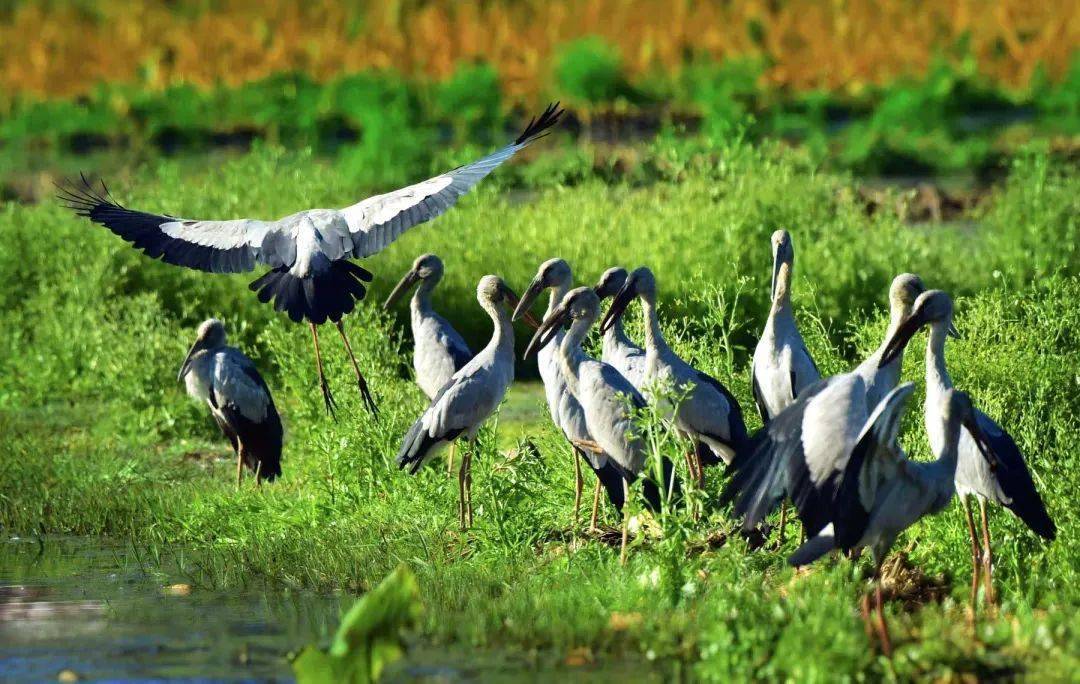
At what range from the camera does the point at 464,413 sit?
27.3 feet

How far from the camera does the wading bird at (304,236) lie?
8945 millimetres

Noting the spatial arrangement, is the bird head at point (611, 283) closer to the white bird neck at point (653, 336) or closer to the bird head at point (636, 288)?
the bird head at point (636, 288)

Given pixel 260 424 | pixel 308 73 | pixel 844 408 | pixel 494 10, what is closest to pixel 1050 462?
pixel 844 408

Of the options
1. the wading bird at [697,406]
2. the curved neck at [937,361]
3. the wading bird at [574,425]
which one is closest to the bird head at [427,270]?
the wading bird at [574,425]

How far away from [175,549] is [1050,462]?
3750 millimetres

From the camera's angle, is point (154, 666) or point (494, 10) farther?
point (494, 10)

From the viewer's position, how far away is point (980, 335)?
8.96 m

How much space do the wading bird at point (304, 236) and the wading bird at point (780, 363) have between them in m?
1.35

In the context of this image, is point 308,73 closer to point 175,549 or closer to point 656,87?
point 656,87

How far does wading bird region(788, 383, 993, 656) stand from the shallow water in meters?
0.78

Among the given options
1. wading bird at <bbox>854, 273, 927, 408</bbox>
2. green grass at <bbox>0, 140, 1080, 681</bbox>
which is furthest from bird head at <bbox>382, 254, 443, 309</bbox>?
wading bird at <bbox>854, 273, 927, 408</bbox>

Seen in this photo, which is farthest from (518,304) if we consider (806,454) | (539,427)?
(806,454)

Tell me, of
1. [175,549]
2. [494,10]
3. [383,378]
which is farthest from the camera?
[494,10]

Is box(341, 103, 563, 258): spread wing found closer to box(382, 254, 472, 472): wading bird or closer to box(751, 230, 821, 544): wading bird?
box(382, 254, 472, 472): wading bird
